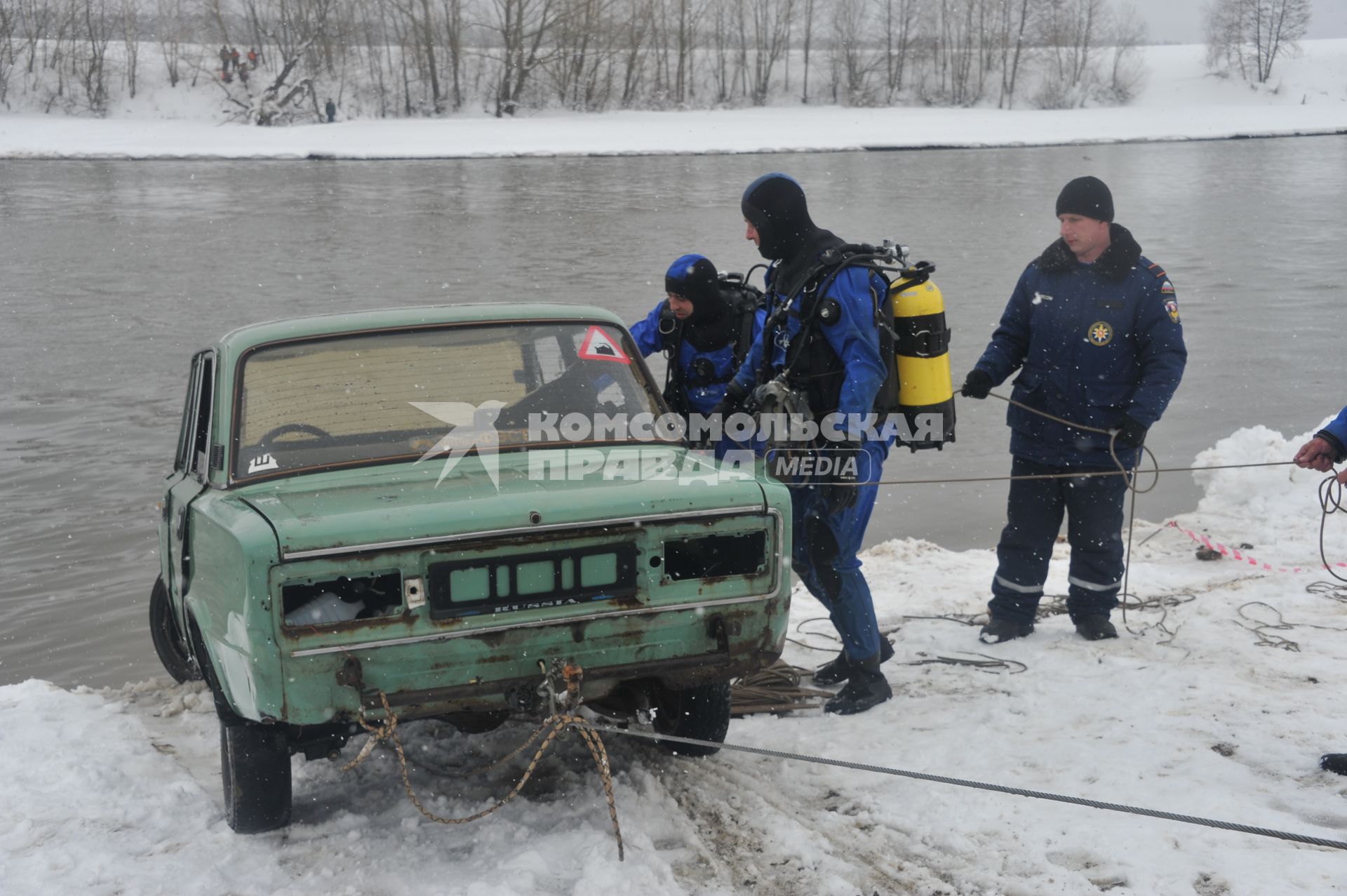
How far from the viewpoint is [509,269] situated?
20.0 metres

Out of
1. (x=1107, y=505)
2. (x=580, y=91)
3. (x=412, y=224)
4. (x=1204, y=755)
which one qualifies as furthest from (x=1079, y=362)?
(x=580, y=91)

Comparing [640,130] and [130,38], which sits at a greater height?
[130,38]

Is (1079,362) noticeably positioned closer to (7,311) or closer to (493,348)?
(493,348)

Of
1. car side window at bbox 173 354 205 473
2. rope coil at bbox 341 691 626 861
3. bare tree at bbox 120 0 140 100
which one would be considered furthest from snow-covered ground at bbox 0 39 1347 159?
rope coil at bbox 341 691 626 861

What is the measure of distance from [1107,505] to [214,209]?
87.6ft

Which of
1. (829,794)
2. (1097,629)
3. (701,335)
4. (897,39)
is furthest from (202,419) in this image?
(897,39)

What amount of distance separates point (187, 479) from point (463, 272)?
15.4m

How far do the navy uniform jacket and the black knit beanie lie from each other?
0.13 meters

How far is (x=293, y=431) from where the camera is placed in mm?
4352

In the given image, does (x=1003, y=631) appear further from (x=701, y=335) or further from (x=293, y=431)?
(x=293, y=431)

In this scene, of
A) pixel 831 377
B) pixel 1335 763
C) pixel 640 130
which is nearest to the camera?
pixel 1335 763

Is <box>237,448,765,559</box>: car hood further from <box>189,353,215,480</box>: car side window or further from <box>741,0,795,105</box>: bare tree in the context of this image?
<box>741,0,795,105</box>: bare tree

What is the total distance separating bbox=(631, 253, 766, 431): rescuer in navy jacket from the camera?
19.4ft

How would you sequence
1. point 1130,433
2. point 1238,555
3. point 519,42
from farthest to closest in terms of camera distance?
1. point 519,42
2. point 1238,555
3. point 1130,433
